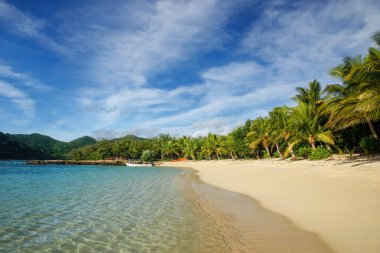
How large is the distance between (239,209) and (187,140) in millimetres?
81489

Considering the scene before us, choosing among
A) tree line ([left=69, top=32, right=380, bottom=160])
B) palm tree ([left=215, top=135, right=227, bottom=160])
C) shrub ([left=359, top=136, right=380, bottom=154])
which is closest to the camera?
tree line ([left=69, top=32, right=380, bottom=160])

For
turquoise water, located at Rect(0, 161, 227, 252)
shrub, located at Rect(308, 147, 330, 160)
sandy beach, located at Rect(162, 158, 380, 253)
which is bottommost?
turquoise water, located at Rect(0, 161, 227, 252)

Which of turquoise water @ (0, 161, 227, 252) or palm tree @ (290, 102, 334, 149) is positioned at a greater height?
palm tree @ (290, 102, 334, 149)

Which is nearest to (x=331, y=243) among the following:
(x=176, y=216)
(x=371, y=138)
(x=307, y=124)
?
(x=176, y=216)

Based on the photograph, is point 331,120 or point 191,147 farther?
point 191,147

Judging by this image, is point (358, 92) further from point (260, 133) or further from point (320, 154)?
point (260, 133)

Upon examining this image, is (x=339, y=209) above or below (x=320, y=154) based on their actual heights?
below

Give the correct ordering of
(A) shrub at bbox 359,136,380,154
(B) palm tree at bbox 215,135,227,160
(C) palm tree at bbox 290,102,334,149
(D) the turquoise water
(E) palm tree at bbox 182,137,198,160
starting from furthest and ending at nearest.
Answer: (E) palm tree at bbox 182,137,198,160 < (B) palm tree at bbox 215,135,227,160 < (C) palm tree at bbox 290,102,334,149 < (A) shrub at bbox 359,136,380,154 < (D) the turquoise water

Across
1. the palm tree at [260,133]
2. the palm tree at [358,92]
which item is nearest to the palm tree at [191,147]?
the palm tree at [260,133]

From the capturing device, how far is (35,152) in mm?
145125

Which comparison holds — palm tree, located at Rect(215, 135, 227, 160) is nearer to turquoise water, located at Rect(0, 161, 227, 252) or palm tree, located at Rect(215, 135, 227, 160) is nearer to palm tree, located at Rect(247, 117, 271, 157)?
palm tree, located at Rect(247, 117, 271, 157)

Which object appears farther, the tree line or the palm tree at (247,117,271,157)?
the palm tree at (247,117,271,157)

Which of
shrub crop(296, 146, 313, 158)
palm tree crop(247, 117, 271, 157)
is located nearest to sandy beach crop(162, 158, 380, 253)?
shrub crop(296, 146, 313, 158)

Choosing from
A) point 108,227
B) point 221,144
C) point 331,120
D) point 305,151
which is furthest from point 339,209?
point 221,144
